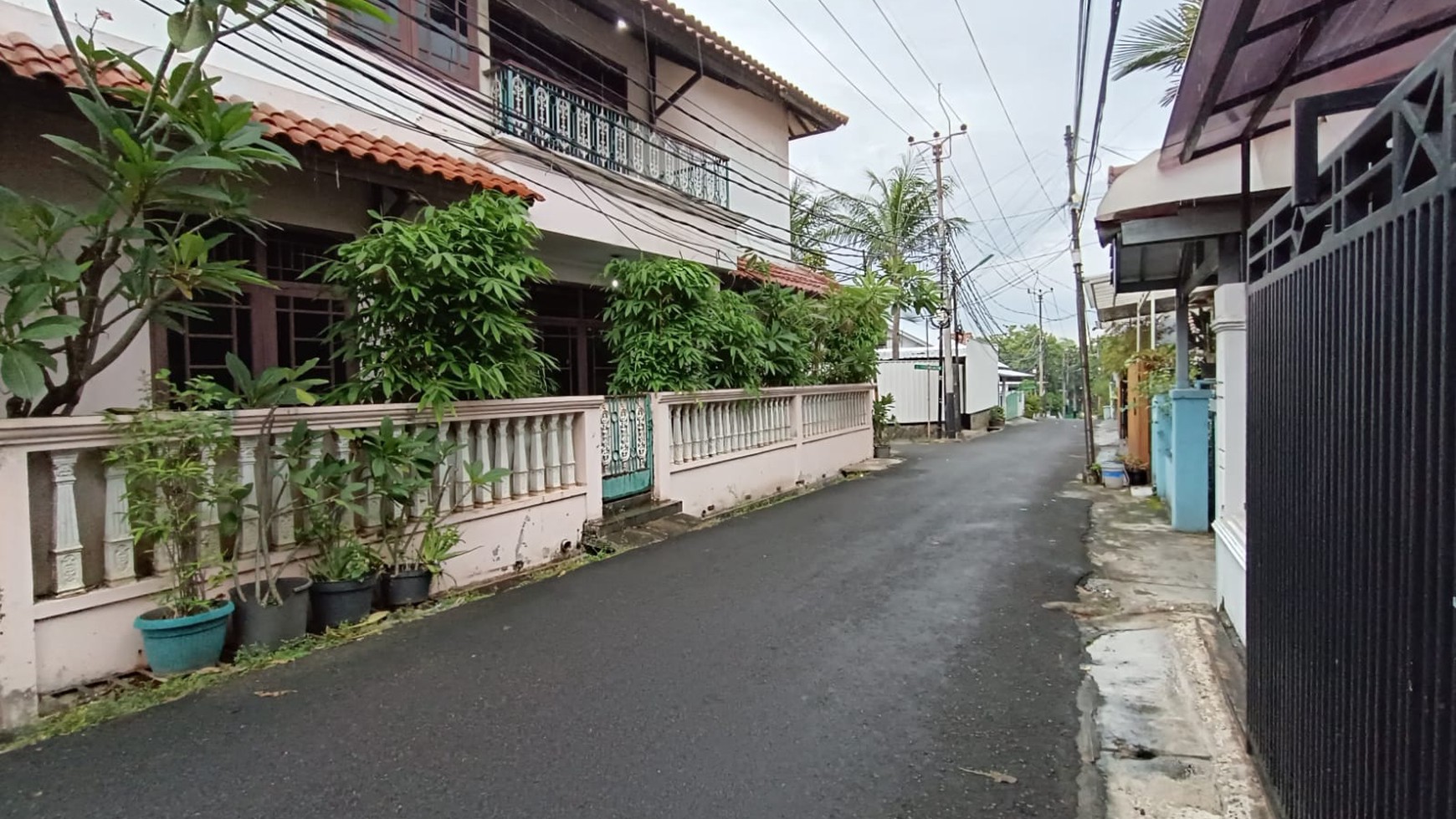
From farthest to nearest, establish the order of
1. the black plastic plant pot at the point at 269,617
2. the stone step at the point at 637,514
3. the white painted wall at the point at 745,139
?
the white painted wall at the point at 745,139 → the stone step at the point at 637,514 → the black plastic plant pot at the point at 269,617

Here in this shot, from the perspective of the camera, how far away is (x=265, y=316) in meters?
6.01

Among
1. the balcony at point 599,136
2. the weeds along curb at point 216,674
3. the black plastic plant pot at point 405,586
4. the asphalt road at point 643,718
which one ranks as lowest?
the asphalt road at point 643,718

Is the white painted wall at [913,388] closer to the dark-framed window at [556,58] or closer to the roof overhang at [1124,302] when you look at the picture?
the roof overhang at [1124,302]

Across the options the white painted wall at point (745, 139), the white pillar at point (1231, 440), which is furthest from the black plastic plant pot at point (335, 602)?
the white painted wall at point (745, 139)

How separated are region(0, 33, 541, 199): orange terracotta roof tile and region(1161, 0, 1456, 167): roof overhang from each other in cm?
464

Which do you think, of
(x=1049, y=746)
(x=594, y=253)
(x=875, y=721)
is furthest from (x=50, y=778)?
(x=594, y=253)

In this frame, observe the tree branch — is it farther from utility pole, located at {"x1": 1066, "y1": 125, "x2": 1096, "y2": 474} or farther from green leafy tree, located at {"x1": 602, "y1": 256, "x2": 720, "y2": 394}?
utility pole, located at {"x1": 1066, "y1": 125, "x2": 1096, "y2": 474}

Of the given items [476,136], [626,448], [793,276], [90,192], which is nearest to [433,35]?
[476,136]

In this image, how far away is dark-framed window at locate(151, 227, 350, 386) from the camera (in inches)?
225

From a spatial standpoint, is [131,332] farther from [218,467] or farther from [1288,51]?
[1288,51]

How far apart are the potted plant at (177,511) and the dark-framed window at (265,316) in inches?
81.7

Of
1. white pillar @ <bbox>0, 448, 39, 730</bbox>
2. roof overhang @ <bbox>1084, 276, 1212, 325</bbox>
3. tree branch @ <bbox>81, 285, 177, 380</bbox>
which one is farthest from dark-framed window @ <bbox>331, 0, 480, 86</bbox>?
roof overhang @ <bbox>1084, 276, 1212, 325</bbox>

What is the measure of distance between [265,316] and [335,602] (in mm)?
2960

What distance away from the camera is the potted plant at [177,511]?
343 cm
